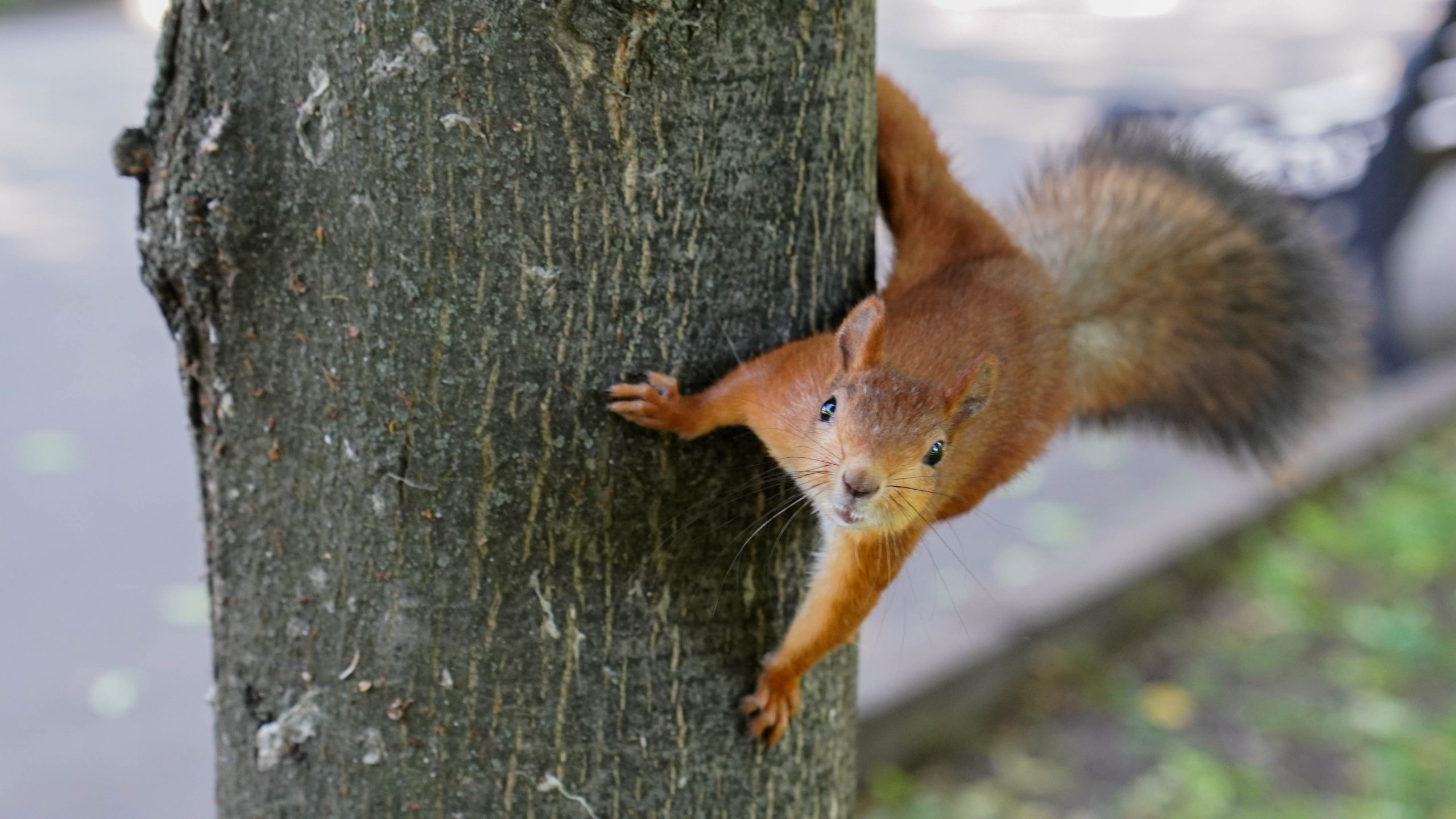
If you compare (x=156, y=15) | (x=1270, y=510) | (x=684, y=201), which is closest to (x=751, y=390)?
(x=684, y=201)

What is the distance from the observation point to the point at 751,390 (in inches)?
46.1

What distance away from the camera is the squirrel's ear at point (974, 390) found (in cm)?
123

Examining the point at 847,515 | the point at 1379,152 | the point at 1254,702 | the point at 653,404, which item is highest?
the point at 653,404

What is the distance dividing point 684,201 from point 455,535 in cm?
34

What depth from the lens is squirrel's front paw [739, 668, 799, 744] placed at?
3.99 ft

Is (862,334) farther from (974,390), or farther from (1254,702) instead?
(1254,702)

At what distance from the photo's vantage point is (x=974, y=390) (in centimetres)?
125

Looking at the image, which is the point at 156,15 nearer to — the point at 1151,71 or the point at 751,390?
Answer: the point at 1151,71

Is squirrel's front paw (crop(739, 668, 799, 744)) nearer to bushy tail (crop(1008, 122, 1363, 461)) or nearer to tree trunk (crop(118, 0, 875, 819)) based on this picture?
tree trunk (crop(118, 0, 875, 819))

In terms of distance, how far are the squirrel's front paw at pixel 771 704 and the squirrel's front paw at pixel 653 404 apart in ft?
0.84

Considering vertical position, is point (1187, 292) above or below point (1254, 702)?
above

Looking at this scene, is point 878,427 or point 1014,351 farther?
point 1014,351

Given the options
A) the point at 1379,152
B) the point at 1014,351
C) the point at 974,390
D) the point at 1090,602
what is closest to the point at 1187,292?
the point at 1014,351

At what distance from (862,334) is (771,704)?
0.35 m
